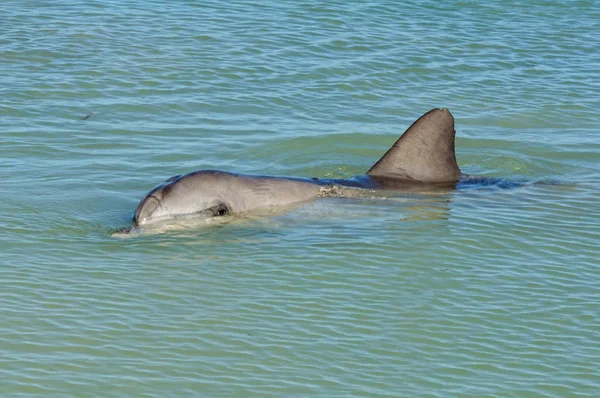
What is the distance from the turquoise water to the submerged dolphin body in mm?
249

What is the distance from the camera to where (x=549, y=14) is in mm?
22469

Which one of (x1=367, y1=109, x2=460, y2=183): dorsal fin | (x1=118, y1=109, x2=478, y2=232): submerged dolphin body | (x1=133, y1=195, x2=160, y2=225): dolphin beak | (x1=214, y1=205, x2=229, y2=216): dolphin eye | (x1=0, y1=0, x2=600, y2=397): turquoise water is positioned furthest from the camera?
(x1=367, y1=109, x2=460, y2=183): dorsal fin

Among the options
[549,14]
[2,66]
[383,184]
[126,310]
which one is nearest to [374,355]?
[126,310]

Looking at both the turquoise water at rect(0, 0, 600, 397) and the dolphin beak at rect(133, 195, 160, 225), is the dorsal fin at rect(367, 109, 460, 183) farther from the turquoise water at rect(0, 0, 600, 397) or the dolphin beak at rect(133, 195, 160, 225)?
the dolphin beak at rect(133, 195, 160, 225)

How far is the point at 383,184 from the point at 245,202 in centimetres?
165

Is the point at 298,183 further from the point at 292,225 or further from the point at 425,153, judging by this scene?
the point at 425,153

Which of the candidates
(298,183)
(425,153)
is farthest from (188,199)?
(425,153)

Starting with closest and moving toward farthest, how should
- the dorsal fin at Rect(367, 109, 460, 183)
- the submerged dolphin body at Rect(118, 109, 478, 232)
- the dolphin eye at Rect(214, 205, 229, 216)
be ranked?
1. the submerged dolphin body at Rect(118, 109, 478, 232)
2. the dolphin eye at Rect(214, 205, 229, 216)
3. the dorsal fin at Rect(367, 109, 460, 183)

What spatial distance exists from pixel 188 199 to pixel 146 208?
38 centimetres

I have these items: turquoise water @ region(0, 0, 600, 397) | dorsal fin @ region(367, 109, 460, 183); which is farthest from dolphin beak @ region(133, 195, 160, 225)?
dorsal fin @ region(367, 109, 460, 183)

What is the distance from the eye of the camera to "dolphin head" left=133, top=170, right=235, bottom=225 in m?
9.77

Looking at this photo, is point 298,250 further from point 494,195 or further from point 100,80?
point 100,80

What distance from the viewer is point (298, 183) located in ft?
35.3

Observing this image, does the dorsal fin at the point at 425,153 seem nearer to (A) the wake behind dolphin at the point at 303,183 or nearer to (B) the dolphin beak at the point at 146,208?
(A) the wake behind dolphin at the point at 303,183
